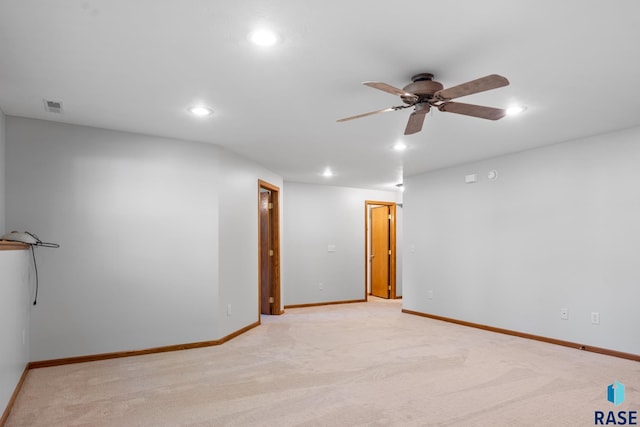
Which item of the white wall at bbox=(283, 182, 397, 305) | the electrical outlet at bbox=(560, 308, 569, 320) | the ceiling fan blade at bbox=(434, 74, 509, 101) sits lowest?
the electrical outlet at bbox=(560, 308, 569, 320)

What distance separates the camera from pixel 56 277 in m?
3.84

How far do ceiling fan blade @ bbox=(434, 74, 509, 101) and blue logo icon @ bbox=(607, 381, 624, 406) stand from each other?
250 centimetres

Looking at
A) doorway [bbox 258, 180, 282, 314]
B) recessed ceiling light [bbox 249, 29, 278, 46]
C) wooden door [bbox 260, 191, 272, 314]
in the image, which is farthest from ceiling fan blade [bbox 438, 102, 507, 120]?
wooden door [bbox 260, 191, 272, 314]

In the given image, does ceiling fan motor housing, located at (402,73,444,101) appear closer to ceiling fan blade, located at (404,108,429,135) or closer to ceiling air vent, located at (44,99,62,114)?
ceiling fan blade, located at (404,108,429,135)

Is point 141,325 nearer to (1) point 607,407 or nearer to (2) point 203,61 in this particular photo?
(2) point 203,61

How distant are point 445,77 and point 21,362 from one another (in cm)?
402

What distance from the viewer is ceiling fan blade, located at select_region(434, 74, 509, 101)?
2.08 metres

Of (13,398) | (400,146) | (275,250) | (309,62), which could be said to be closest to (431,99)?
(309,62)

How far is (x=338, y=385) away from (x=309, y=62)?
250 cm

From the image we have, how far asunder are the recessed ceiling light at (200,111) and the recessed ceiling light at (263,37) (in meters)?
1.28

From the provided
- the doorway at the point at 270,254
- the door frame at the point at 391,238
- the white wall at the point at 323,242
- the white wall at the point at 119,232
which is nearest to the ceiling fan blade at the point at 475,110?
the white wall at the point at 119,232

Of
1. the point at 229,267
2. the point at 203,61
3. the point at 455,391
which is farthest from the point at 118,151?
the point at 455,391

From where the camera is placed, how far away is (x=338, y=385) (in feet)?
10.8

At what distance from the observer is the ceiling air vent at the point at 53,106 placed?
3.30 m
